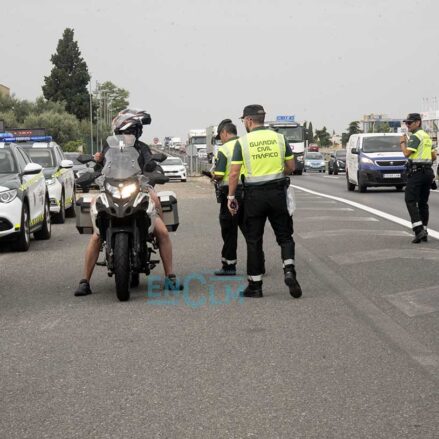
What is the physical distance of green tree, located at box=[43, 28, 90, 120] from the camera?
13100 centimetres

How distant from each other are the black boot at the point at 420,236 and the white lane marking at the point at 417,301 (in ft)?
14.9

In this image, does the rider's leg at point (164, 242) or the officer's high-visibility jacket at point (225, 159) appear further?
the officer's high-visibility jacket at point (225, 159)

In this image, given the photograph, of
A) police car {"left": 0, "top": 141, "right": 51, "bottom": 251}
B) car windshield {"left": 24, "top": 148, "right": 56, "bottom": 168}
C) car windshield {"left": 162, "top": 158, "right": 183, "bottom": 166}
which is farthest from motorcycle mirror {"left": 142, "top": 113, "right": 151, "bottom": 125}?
car windshield {"left": 162, "top": 158, "right": 183, "bottom": 166}

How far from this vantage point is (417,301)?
9094 millimetres

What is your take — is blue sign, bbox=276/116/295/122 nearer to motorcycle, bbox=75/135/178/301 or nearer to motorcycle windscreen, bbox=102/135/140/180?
motorcycle windscreen, bbox=102/135/140/180

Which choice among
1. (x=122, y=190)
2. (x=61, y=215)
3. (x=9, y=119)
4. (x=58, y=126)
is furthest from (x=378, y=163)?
(x=58, y=126)

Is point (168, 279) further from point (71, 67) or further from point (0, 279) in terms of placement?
point (71, 67)

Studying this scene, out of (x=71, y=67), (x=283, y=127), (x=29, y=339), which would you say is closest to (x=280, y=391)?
(x=29, y=339)

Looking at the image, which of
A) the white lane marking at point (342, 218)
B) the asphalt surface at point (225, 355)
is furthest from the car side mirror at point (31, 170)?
the white lane marking at point (342, 218)

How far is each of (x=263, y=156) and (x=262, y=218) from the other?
0.56m

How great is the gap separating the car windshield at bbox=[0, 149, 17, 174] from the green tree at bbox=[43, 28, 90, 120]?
382ft

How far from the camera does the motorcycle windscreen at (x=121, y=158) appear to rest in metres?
9.34

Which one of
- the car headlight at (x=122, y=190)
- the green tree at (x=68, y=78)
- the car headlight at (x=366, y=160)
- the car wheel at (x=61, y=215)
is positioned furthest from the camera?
the green tree at (x=68, y=78)

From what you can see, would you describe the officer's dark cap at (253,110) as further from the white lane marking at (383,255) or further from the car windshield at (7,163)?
the car windshield at (7,163)
